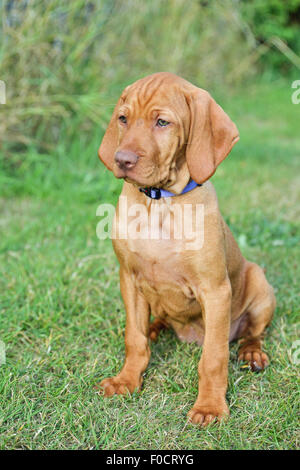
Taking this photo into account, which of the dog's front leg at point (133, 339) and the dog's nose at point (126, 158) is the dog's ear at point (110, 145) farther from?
the dog's front leg at point (133, 339)

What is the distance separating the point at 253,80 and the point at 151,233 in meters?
10.2

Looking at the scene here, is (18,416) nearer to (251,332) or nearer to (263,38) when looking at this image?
(251,332)

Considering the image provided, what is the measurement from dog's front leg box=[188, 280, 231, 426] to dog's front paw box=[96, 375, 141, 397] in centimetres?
33

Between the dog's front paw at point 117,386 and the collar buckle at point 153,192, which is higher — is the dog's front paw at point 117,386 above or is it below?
below

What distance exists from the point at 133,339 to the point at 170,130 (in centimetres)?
103

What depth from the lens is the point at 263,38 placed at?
12.8 m

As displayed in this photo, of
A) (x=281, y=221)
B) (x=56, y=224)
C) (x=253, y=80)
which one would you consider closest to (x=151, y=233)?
(x=56, y=224)

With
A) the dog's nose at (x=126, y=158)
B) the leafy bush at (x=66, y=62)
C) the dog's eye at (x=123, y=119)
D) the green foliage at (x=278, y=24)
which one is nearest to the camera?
the dog's nose at (x=126, y=158)

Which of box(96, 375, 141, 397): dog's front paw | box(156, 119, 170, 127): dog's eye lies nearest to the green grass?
box(96, 375, 141, 397): dog's front paw

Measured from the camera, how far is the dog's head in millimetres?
2383

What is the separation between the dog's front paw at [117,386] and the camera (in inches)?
104

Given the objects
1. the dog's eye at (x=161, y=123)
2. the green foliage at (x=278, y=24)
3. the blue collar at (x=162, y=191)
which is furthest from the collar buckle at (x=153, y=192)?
the green foliage at (x=278, y=24)

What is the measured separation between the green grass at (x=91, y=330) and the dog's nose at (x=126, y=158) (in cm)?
108
